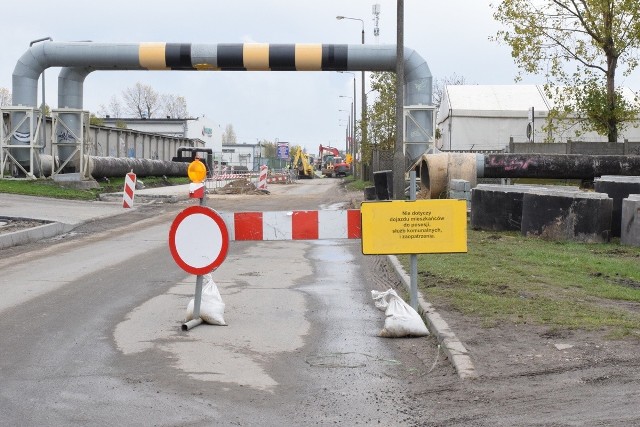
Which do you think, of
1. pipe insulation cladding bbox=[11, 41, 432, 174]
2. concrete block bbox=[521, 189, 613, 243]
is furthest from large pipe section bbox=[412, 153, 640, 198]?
pipe insulation cladding bbox=[11, 41, 432, 174]

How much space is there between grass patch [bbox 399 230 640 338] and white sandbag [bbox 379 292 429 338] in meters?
0.60

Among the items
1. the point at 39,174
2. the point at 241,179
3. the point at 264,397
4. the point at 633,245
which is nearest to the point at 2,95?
the point at 241,179

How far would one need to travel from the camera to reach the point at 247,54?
31188mm

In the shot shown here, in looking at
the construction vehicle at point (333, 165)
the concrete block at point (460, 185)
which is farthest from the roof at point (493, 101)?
the construction vehicle at point (333, 165)

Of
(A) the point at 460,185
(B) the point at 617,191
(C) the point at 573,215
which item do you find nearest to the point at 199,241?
(C) the point at 573,215

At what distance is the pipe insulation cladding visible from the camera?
101 ft

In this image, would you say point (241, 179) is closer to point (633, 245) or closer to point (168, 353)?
point (633, 245)

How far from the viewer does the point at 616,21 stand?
106 ft

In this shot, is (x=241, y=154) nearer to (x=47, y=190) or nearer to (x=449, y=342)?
(x=47, y=190)

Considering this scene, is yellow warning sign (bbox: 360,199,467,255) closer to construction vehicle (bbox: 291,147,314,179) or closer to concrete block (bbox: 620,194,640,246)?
concrete block (bbox: 620,194,640,246)

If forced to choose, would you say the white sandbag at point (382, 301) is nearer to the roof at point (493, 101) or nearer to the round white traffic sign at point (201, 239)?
the round white traffic sign at point (201, 239)

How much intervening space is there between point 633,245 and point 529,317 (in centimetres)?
722

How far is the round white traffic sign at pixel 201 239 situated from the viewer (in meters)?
8.44

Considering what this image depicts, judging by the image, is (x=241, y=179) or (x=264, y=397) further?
(x=241, y=179)
